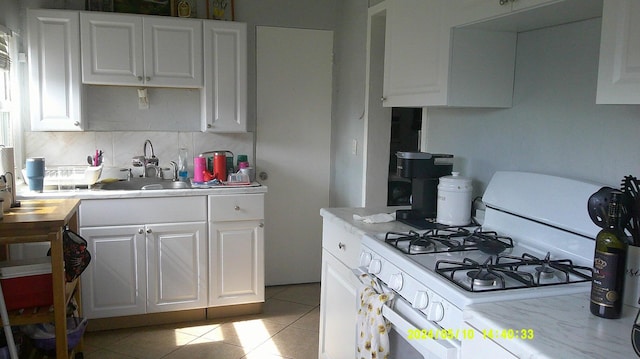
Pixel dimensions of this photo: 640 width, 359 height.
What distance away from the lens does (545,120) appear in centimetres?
193

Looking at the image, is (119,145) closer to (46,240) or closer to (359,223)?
(46,240)

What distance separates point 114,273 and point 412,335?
2.23 meters

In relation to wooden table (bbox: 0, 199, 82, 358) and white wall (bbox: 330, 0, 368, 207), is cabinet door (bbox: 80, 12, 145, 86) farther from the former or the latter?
white wall (bbox: 330, 0, 368, 207)

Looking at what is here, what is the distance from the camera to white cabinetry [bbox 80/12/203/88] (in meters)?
3.18

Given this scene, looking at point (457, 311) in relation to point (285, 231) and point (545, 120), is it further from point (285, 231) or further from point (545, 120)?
point (285, 231)

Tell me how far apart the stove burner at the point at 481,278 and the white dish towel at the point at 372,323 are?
33cm

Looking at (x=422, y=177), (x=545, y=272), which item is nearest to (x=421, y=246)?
(x=545, y=272)

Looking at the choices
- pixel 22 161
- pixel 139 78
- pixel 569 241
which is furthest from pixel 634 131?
pixel 22 161

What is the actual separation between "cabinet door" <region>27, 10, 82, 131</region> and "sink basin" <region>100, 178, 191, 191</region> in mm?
465

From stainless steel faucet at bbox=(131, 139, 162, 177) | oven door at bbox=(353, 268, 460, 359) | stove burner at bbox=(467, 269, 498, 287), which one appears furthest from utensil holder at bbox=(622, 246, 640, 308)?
stainless steel faucet at bbox=(131, 139, 162, 177)

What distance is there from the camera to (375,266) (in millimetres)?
1832

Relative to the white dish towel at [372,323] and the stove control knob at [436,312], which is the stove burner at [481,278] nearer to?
the stove control knob at [436,312]

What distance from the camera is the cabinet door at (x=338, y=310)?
83.7 inches

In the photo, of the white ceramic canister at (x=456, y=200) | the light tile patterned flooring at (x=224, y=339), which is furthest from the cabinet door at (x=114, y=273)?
the white ceramic canister at (x=456, y=200)
